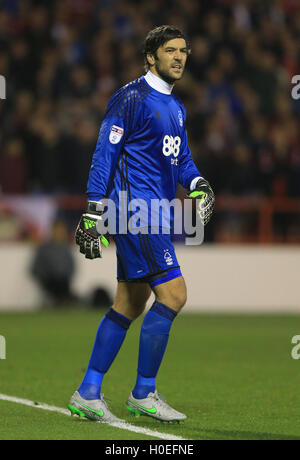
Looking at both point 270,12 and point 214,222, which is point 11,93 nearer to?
point 214,222

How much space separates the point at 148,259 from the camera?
5934mm

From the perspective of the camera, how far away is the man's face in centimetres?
608

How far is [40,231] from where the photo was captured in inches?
605

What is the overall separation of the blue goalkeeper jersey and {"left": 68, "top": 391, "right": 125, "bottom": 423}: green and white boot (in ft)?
3.82

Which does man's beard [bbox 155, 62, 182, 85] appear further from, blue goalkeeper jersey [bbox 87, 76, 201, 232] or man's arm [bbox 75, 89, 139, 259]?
man's arm [bbox 75, 89, 139, 259]

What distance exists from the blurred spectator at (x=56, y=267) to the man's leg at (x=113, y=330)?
29.4ft

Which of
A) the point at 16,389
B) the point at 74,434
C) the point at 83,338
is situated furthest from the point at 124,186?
the point at 83,338

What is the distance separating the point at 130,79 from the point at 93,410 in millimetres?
11074

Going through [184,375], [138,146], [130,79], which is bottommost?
[184,375]

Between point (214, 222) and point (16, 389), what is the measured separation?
8.76 m

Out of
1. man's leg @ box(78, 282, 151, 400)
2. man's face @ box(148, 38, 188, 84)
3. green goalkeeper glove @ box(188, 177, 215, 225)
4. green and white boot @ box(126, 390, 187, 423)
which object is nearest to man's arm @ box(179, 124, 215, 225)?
green goalkeeper glove @ box(188, 177, 215, 225)

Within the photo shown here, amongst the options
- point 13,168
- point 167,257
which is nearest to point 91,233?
point 167,257

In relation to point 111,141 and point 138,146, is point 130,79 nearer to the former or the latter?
point 138,146
